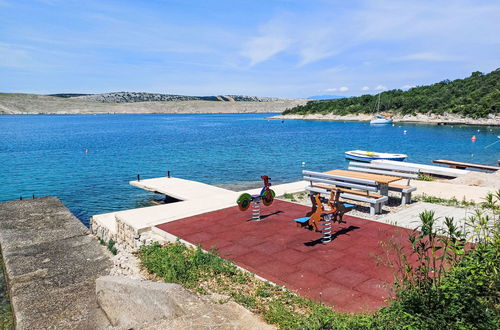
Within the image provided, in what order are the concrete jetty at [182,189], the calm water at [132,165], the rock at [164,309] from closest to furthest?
the rock at [164,309]
the concrete jetty at [182,189]
the calm water at [132,165]

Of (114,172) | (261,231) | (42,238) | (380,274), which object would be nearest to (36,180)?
(114,172)

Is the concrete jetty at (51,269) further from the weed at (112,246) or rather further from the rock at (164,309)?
the rock at (164,309)

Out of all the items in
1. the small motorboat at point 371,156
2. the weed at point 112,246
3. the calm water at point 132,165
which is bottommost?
the calm water at point 132,165

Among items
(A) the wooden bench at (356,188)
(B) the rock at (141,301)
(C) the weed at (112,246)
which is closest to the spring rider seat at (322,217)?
(A) the wooden bench at (356,188)

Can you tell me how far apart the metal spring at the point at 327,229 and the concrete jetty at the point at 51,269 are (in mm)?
5283

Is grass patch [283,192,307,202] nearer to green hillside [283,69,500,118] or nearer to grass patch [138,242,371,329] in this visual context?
grass patch [138,242,371,329]

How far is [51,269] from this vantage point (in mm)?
10047

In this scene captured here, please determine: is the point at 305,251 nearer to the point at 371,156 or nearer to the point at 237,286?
the point at 237,286

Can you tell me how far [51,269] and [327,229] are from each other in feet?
25.5

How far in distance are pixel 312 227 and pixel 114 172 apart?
24118 mm

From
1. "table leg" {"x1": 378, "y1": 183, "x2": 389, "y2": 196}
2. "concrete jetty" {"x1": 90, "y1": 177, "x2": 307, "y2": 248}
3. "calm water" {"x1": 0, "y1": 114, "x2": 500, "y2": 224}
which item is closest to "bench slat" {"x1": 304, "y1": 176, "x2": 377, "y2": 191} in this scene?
"table leg" {"x1": 378, "y1": 183, "x2": 389, "y2": 196}

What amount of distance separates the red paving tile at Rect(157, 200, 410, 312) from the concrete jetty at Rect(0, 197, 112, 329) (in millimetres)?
2626

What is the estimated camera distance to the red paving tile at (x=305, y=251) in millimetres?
6637

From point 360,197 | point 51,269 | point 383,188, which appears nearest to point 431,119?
point 383,188
